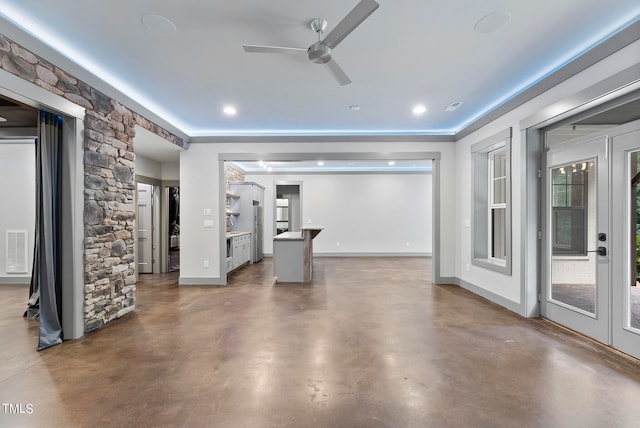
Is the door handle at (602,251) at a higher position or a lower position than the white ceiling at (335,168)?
lower

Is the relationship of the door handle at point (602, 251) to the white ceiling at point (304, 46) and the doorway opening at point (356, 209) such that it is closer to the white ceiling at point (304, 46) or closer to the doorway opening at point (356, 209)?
the white ceiling at point (304, 46)

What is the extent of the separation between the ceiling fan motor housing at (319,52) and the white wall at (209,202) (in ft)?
9.62

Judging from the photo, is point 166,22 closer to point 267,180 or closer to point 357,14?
point 357,14

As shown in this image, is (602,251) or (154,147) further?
(154,147)

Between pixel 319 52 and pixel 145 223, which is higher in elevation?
pixel 319 52

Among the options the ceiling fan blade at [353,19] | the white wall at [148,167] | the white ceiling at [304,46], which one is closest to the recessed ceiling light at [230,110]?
the white ceiling at [304,46]

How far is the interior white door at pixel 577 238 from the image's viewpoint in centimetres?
276

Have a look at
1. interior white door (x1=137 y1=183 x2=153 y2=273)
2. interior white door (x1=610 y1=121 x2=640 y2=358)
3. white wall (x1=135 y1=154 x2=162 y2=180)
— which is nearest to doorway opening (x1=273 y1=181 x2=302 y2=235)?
white wall (x1=135 y1=154 x2=162 y2=180)

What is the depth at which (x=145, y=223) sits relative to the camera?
6.29m

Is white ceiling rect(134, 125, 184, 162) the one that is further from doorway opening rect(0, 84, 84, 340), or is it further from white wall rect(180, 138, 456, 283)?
doorway opening rect(0, 84, 84, 340)

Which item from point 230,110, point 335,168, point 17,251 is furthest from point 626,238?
point 17,251

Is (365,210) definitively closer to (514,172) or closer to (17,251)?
(514,172)

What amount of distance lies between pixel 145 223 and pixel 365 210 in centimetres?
613

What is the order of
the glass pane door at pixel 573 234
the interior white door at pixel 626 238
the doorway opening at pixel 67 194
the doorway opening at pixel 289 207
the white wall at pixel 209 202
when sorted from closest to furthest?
the interior white door at pixel 626 238
the doorway opening at pixel 67 194
the glass pane door at pixel 573 234
the white wall at pixel 209 202
the doorway opening at pixel 289 207
